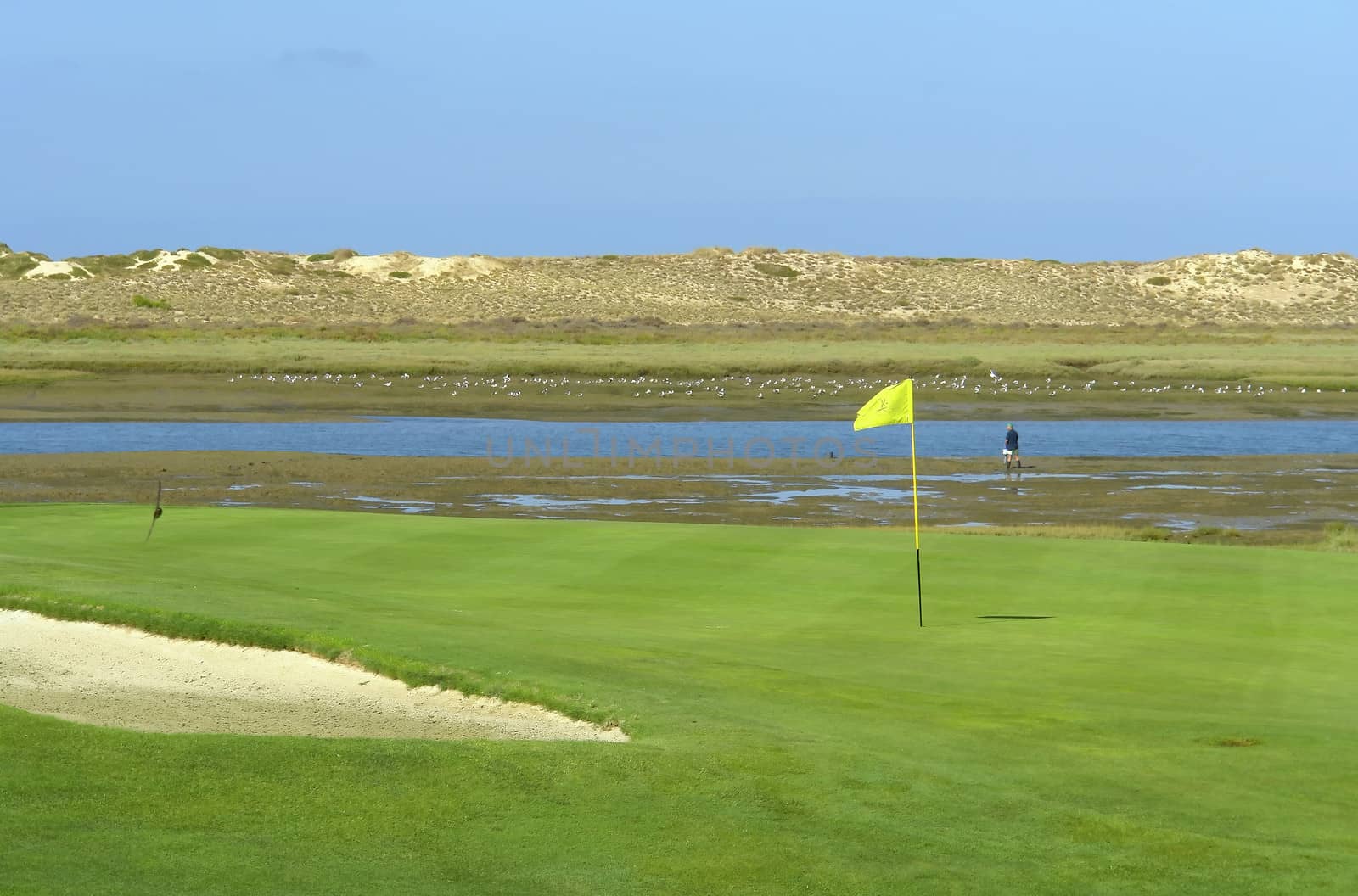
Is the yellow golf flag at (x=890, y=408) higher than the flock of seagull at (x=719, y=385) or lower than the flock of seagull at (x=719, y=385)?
higher

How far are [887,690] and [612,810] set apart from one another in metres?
4.30

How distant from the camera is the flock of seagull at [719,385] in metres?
71.9

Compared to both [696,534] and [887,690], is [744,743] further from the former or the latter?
[696,534]

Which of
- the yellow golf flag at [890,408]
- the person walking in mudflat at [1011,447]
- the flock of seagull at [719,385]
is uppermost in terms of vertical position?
the yellow golf flag at [890,408]

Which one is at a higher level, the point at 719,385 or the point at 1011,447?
the point at 719,385

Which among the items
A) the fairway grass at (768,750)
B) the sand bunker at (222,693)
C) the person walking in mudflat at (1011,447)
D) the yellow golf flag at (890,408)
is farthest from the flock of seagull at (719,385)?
the sand bunker at (222,693)

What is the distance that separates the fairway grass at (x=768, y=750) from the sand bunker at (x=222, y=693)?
1.42ft

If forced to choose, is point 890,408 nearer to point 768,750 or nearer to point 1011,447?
point 768,750

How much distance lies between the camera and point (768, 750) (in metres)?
9.81

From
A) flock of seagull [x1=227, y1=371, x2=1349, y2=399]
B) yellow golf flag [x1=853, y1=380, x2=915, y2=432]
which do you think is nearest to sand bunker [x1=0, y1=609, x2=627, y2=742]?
yellow golf flag [x1=853, y1=380, x2=915, y2=432]

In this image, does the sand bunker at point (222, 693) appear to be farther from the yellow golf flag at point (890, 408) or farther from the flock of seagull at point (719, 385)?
the flock of seagull at point (719, 385)

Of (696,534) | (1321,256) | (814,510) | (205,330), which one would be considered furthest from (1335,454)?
Answer: (1321,256)

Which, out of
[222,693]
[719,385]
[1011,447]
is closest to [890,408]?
[222,693]

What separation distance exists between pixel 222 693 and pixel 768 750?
16.4 feet
